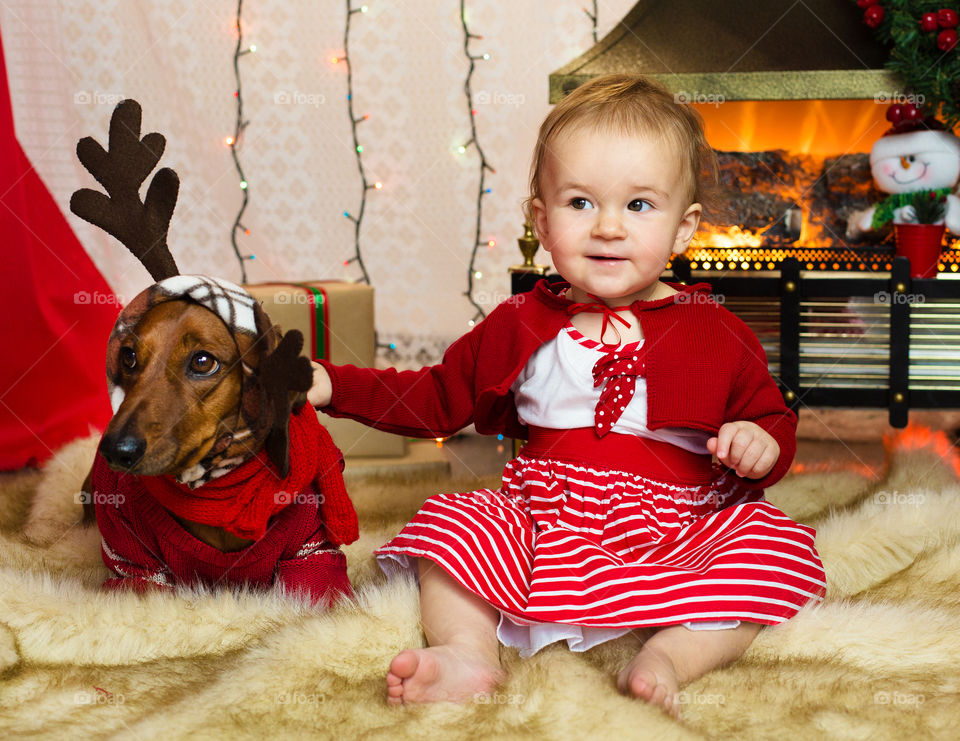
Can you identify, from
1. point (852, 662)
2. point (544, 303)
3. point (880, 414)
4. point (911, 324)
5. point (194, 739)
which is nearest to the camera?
point (194, 739)

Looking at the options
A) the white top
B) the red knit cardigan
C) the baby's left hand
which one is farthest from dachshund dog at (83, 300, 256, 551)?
the baby's left hand

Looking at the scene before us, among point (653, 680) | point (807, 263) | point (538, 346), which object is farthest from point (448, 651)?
point (807, 263)

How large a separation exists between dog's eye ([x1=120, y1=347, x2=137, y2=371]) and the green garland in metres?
1.30

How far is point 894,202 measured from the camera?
1.56 metres

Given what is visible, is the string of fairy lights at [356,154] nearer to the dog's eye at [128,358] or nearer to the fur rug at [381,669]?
the fur rug at [381,669]

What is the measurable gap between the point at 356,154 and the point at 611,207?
132 cm

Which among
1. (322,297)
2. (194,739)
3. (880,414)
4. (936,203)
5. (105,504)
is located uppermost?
(936,203)

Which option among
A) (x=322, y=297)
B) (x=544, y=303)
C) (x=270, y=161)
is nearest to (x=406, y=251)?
(x=270, y=161)

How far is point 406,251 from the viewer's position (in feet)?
7.44

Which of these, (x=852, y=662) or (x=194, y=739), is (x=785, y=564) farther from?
(x=194, y=739)

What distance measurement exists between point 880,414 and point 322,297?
4.39ft

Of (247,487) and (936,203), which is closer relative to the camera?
(247,487)

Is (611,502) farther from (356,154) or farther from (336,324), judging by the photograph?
(356,154)

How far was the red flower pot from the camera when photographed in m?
1.50
